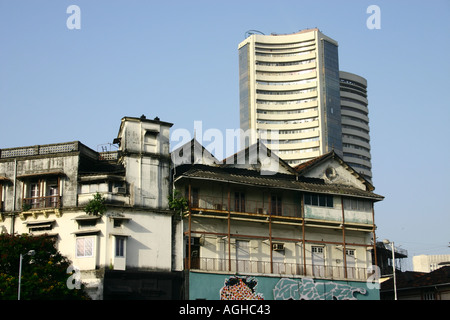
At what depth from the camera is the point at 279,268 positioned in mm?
46625

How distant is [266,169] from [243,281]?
961cm

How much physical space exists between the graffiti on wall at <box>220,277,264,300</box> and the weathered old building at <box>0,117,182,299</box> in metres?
3.23

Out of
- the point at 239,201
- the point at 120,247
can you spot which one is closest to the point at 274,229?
the point at 239,201

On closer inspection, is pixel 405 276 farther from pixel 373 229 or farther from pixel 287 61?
pixel 287 61

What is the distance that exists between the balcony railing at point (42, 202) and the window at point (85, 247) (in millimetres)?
2974

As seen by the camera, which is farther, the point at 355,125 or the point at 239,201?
the point at 355,125

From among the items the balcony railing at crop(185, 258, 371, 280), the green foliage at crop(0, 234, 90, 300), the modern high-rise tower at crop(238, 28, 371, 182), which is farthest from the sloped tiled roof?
the modern high-rise tower at crop(238, 28, 371, 182)

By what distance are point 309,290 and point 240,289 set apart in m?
5.75

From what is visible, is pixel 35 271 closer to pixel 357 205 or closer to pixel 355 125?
pixel 357 205

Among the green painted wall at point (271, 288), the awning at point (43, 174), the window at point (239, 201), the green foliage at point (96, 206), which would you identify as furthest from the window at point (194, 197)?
the awning at point (43, 174)

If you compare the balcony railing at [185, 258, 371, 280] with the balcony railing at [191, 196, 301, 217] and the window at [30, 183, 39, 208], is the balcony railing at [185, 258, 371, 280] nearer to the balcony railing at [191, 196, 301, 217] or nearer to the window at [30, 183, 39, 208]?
the balcony railing at [191, 196, 301, 217]

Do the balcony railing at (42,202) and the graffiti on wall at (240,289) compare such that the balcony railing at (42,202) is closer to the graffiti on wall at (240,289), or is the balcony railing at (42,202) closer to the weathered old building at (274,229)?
the weathered old building at (274,229)

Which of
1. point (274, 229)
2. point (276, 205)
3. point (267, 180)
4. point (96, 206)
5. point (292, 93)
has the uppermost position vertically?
point (292, 93)

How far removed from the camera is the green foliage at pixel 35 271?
35844mm
